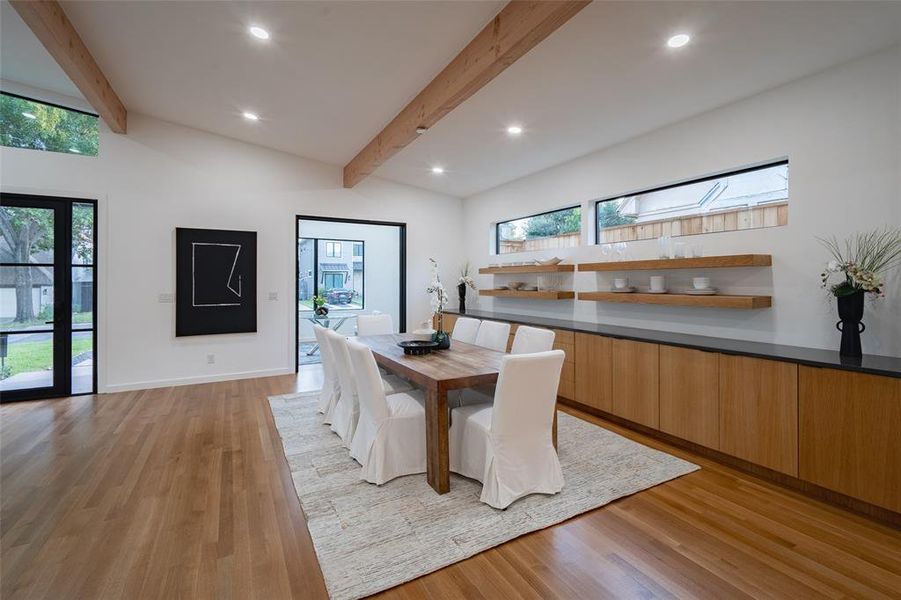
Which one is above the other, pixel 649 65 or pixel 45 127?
pixel 45 127

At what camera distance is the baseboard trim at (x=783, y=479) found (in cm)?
225

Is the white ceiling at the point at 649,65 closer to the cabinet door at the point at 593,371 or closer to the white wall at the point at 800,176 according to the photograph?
the white wall at the point at 800,176

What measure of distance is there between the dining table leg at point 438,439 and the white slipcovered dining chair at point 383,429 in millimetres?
215

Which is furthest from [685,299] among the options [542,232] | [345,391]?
[345,391]

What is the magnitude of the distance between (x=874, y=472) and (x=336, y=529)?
2.96 metres

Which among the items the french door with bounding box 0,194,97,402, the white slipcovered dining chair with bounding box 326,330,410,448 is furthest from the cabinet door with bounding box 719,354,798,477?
the french door with bounding box 0,194,97,402

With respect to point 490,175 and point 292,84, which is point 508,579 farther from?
point 490,175

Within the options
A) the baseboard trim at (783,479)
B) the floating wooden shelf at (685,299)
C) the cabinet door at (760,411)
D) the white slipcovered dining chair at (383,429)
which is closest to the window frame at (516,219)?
the floating wooden shelf at (685,299)

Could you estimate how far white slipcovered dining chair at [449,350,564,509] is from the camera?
2256 millimetres

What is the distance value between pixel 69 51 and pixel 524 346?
163 inches

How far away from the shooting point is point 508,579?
5.89ft

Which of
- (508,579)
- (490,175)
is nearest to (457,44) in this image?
(490,175)

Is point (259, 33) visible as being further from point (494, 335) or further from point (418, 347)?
point (494, 335)

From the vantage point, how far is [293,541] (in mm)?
2076
